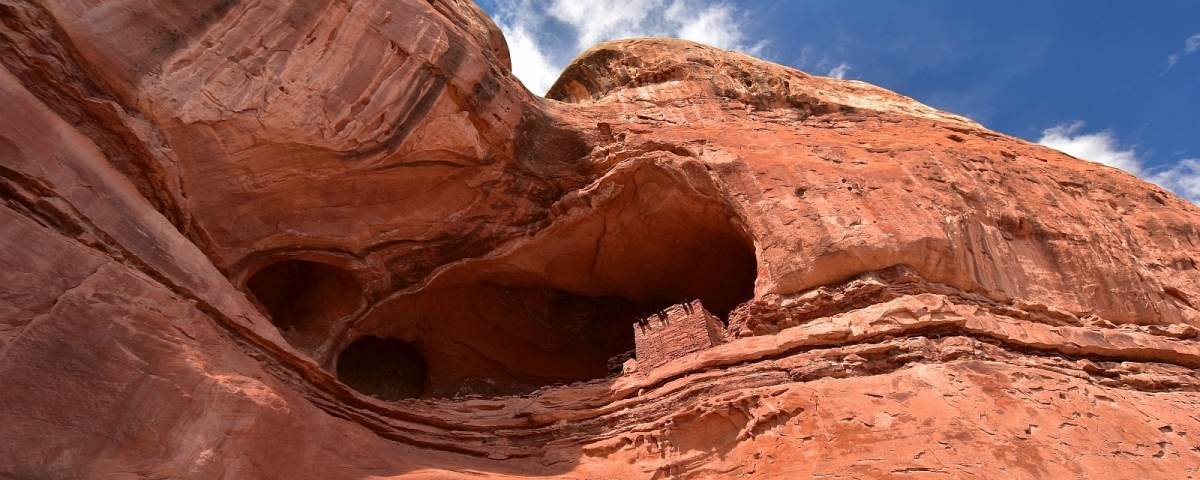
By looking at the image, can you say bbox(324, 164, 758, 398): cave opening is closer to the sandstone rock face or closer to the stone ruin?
the sandstone rock face

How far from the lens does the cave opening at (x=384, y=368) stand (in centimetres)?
1136

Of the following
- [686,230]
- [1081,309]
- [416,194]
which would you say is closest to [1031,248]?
[1081,309]

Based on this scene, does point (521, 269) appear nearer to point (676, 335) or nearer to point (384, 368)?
point (384, 368)

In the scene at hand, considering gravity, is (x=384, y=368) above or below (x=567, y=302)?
below

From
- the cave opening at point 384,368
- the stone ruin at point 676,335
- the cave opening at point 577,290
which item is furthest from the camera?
the cave opening at point 384,368

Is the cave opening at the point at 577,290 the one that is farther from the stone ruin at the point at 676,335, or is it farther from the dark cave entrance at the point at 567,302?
the stone ruin at the point at 676,335

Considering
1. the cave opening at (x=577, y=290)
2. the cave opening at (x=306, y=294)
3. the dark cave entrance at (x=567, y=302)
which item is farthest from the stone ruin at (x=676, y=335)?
the cave opening at (x=306, y=294)

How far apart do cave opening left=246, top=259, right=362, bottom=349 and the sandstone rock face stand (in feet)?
0.13

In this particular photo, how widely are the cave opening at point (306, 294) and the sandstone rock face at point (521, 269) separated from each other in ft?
0.13

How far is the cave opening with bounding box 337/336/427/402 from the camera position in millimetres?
11359

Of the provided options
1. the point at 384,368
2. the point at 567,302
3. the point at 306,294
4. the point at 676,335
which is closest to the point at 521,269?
the point at 567,302

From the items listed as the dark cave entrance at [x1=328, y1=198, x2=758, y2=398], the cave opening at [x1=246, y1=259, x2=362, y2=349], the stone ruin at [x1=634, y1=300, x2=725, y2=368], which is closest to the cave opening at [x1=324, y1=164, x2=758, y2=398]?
the dark cave entrance at [x1=328, y1=198, x2=758, y2=398]

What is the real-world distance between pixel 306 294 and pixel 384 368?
1.72 metres

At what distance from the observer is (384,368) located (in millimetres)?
11844
